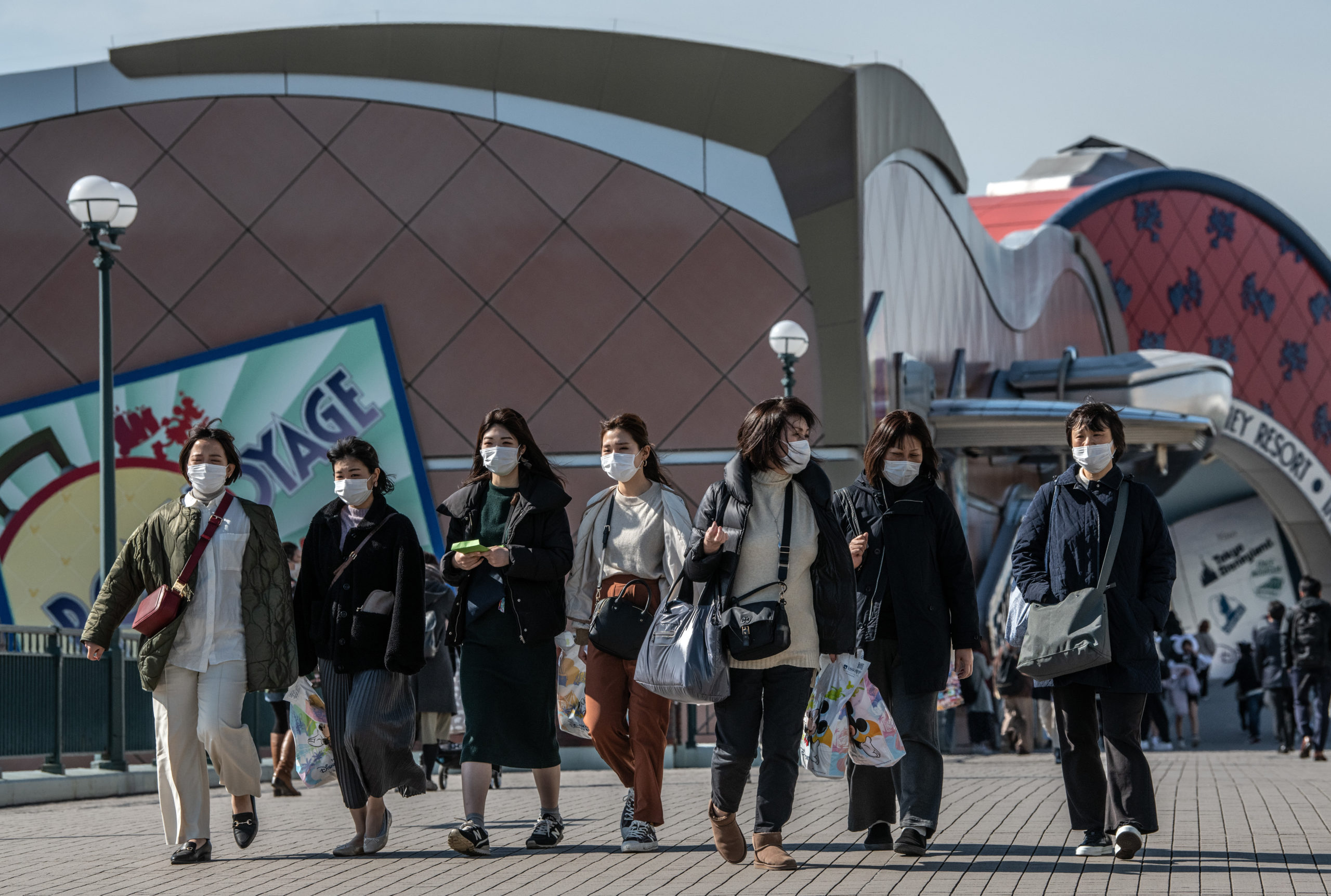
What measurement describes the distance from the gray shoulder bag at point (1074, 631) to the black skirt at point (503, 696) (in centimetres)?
216

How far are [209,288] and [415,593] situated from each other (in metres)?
13.1

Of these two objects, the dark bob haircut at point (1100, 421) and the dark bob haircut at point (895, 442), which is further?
the dark bob haircut at point (895, 442)

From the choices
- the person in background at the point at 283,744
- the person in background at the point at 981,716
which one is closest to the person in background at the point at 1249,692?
the person in background at the point at 981,716

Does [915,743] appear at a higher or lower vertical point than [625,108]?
lower

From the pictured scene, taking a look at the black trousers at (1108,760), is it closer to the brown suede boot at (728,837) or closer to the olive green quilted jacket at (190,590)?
the brown suede boot at (728,837)

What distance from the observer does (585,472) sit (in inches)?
756

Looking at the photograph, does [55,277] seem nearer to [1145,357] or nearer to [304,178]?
[304,178]

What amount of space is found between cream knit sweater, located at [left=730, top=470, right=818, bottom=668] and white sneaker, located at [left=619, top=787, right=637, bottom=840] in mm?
1034

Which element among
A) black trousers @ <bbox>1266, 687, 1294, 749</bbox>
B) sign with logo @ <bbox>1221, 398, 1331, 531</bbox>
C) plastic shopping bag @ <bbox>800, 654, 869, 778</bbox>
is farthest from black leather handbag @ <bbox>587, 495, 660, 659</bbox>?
sign with logo @ <bbox>1221, 398, 1331, 531</bbox>

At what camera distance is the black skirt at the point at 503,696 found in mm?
7344

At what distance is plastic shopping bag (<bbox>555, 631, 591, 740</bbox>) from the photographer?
777 cm

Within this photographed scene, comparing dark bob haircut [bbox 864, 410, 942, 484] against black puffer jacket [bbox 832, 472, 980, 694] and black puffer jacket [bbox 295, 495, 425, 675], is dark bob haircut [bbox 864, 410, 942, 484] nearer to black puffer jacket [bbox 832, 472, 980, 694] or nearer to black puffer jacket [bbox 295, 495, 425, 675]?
black puffer jacket [bbox 832, 472, 980, 694]

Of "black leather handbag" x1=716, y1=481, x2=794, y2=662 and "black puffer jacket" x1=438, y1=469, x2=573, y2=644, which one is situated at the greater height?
"black puffer jacket" x1=438, y1=469, x2=573, y2=644

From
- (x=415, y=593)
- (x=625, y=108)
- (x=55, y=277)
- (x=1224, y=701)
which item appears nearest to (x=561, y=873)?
(x=415, y=593)
